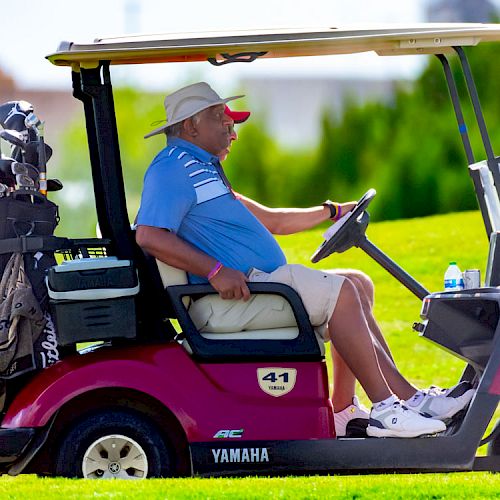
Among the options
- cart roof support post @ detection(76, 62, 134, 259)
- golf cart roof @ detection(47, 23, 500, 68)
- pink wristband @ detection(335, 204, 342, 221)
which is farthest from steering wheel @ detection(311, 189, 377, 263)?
cart roof support post @ detection(76, 62, 134, 259)

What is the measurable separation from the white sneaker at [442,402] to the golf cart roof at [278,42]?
1280 millimetres

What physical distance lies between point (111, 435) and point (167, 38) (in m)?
1.46

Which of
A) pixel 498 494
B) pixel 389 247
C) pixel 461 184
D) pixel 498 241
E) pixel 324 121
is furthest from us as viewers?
pixel 324 121

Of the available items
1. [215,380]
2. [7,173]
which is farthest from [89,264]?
[215,380]

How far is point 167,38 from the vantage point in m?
4.47

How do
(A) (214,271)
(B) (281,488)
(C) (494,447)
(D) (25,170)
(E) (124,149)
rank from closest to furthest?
1. (B) (281,488)
2. (A) (214,271)
3. (D) (25,170)
4. (C) (494,447)
5. (E) (124,149)

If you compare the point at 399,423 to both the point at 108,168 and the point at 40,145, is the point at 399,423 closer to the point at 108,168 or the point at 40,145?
the point at 108,168

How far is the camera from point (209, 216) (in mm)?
4586

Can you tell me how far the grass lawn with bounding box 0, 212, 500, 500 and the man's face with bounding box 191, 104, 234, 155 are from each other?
1.26 m

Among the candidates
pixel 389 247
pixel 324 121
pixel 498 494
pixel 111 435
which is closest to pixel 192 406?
pixel 111 435

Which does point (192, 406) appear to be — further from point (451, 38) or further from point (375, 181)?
point (375, 181)

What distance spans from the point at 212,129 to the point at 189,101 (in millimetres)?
139

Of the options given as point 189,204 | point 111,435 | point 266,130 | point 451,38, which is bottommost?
point 111,435

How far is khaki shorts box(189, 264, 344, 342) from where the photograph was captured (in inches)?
177
